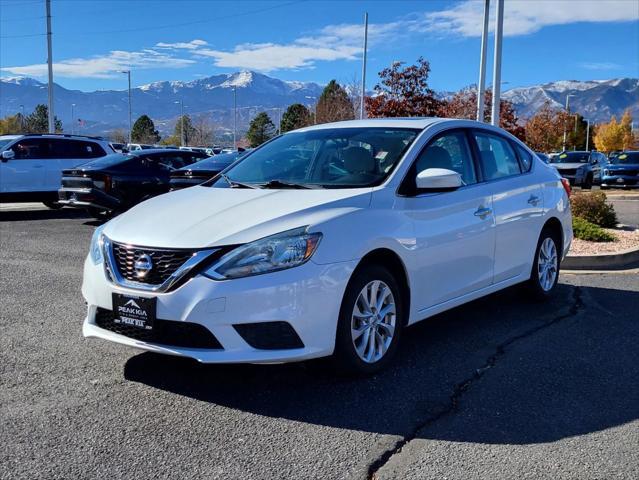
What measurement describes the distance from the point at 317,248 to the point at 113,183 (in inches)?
379

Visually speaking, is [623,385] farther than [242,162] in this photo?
No

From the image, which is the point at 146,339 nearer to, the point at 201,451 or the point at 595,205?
the point at 201,451

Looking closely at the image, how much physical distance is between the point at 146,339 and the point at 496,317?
11.2ft

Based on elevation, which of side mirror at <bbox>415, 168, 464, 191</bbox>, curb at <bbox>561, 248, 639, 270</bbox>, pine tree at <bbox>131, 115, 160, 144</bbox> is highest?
pine tree at <bbox>131, 115, 160, 144</bbox>

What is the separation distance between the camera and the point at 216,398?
13.2ft

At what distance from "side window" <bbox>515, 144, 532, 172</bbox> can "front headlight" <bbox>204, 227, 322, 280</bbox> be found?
323 cm

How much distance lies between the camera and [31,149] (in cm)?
1463

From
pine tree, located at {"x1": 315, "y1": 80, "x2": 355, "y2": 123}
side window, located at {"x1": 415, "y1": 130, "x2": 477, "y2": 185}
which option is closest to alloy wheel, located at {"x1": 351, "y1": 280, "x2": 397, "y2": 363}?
side window, located at {"x1": 415, "y1": 130, "x2": 477, "y2": 185}

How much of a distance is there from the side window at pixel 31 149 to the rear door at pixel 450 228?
11686 mm

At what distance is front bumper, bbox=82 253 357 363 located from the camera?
12.2 ft

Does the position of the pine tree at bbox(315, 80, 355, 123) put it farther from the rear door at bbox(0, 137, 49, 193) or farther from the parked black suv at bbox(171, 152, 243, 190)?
the parked black suv at bbox(171, 152, 243, 190)

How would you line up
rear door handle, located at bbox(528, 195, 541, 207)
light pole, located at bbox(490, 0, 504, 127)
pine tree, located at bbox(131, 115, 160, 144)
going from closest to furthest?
rear door handle, located at bbox(528, 195, 541, 207) → light pole, located at bbox(490, 0, 504, 127) → pine tree, located at bbox(131, 115, 160, 144)

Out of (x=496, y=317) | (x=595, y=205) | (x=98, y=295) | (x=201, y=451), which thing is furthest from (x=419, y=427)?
(x=595, y=205)

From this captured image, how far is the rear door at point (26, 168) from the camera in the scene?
1421 centimetres
